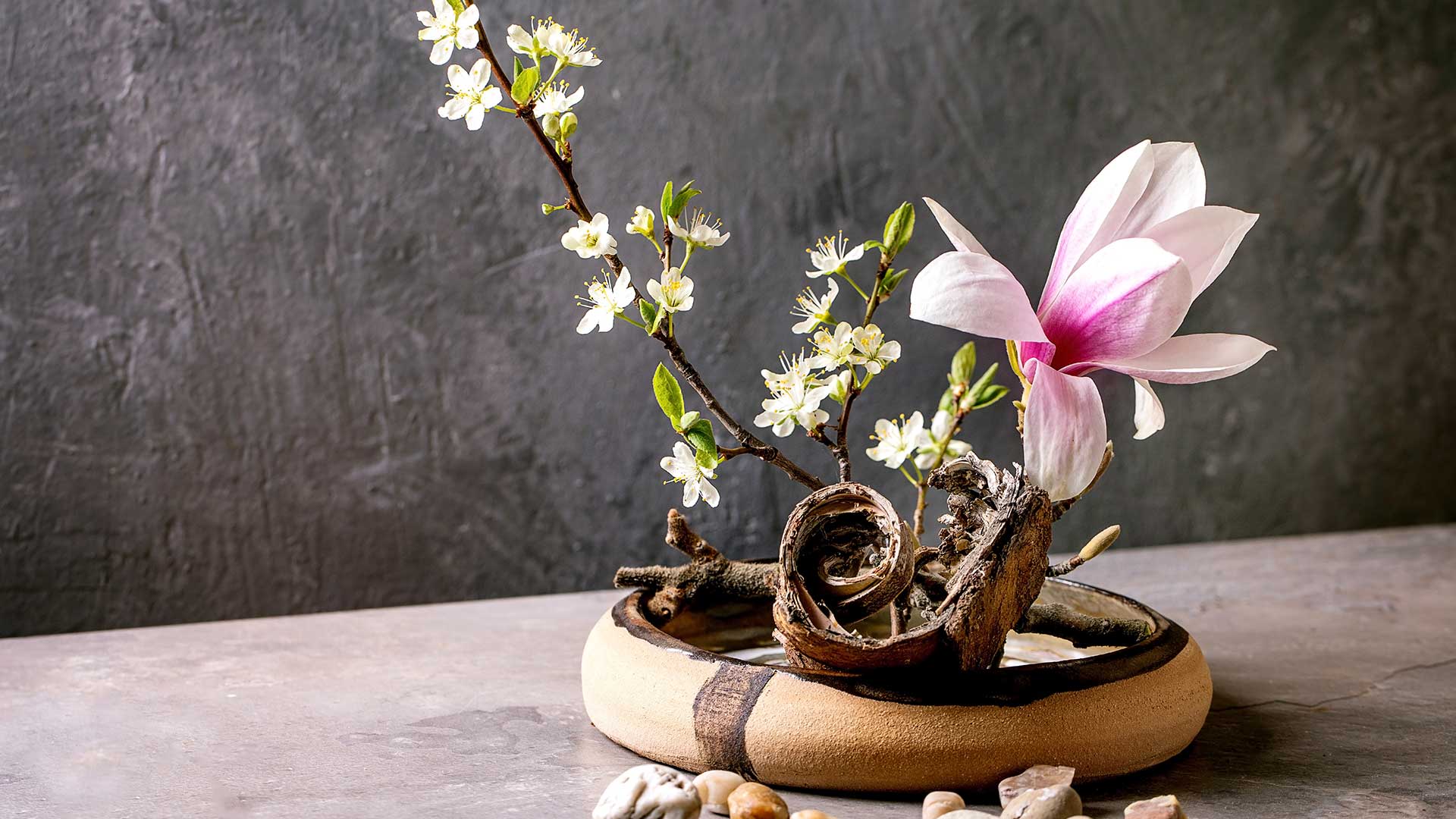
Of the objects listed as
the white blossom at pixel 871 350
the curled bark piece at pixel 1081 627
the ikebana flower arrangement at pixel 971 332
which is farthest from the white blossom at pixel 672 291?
the curled bark piece at pixel 1081 627

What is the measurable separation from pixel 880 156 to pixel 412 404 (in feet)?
2.15

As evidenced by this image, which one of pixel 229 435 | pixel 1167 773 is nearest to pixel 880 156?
pixel 229 435

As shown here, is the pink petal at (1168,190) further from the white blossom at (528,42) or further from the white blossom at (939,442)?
the white blossom at (528,42)

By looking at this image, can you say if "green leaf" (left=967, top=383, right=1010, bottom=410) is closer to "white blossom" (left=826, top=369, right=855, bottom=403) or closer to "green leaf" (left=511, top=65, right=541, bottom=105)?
"white blossom" (left=826, top=369, right=855, bottom=403)

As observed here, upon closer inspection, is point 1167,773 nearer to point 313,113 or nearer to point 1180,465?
point 1180,465

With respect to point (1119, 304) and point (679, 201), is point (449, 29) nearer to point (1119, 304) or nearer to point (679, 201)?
point (679, 201)

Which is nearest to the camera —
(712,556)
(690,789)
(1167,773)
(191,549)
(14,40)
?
(690,789)

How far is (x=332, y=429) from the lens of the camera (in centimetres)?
140

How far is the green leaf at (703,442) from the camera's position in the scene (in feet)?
2.32

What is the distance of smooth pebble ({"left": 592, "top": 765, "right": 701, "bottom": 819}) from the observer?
0.59m

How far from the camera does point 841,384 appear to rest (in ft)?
2.37

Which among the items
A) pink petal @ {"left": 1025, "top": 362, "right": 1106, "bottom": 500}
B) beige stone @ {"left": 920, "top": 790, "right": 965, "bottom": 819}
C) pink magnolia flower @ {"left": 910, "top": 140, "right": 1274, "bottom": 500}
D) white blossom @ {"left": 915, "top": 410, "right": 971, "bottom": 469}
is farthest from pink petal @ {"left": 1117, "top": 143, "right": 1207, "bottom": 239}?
beige stone @ {"left": 920, "top": 790, "right": 965, "bottom": 819}

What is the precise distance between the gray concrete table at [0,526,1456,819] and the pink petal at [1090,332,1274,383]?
24cm

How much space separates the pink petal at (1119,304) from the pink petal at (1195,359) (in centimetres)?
1
